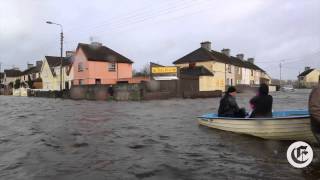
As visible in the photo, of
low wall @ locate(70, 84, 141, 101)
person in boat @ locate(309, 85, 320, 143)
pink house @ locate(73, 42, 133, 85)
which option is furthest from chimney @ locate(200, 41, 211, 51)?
person in boat @ locate(309, 85, 320, 143)

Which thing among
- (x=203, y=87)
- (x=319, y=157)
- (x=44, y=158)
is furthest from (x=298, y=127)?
(x=203, y=87)

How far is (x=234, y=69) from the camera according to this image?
67500 millimetres

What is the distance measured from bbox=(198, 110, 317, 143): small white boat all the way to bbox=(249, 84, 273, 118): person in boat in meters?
0.25

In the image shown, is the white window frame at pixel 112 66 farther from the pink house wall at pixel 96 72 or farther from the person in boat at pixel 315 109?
the person in boat at pixel 315 109

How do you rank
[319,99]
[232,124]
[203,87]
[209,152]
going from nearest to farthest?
[319,99]
[209,152]
[232,124]
[203,87]

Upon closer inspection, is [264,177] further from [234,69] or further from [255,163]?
[234,69]

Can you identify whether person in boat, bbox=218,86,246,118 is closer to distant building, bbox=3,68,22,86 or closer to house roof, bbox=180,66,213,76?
house roof, bbox=180,66,213,76

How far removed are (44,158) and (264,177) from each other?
5685 millimetres

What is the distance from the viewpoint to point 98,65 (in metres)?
55.5

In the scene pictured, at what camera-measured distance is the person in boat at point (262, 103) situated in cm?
1229

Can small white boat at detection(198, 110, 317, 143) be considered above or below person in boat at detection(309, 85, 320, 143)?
below

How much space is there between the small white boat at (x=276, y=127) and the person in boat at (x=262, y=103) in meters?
0.25

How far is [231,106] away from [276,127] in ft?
8.36

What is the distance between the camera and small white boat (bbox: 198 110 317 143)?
11.6m
